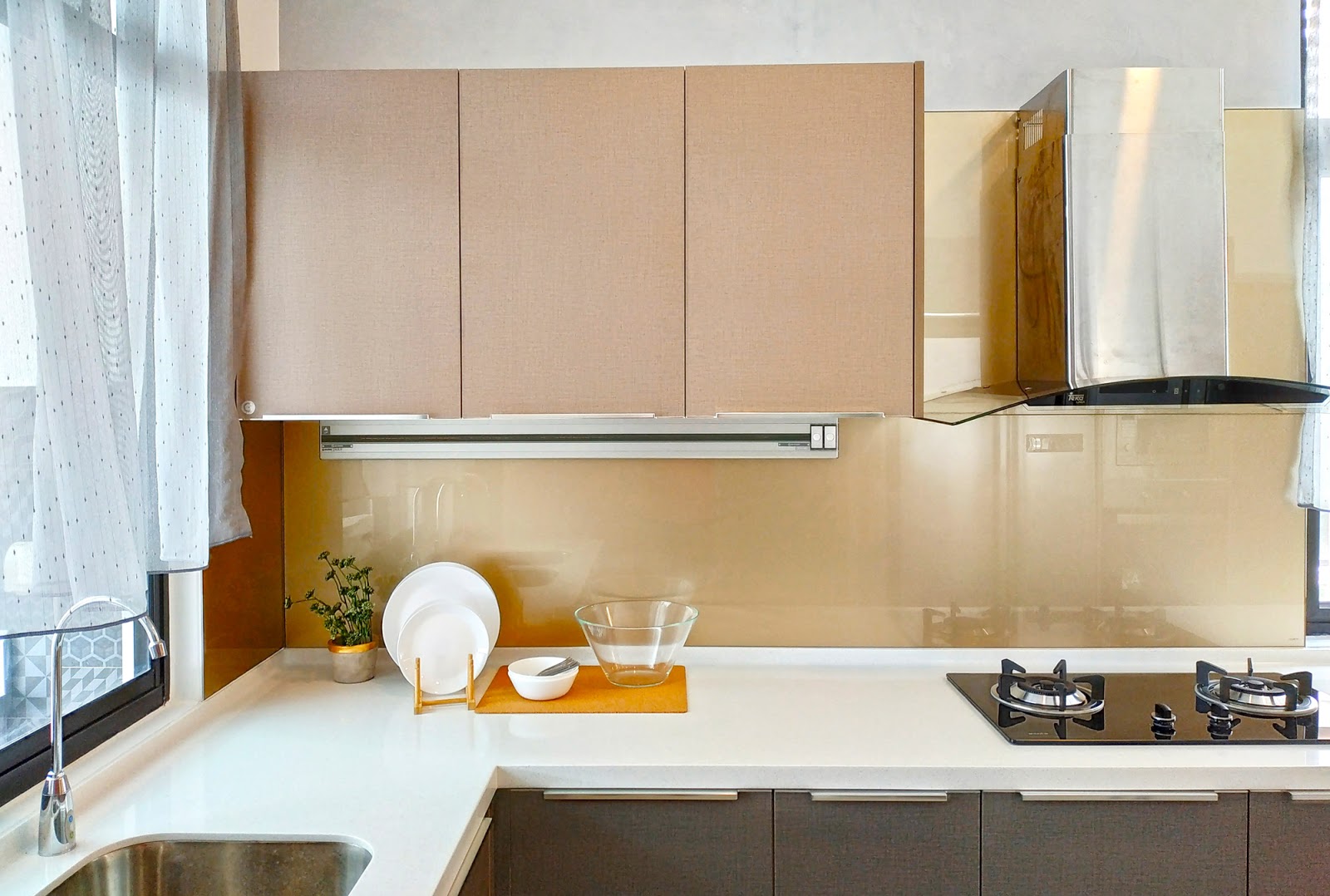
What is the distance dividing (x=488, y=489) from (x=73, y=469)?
1.09 metres

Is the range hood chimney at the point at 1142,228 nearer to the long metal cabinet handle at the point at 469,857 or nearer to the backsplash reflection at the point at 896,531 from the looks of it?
the backsplash reflection at the point at 896,531

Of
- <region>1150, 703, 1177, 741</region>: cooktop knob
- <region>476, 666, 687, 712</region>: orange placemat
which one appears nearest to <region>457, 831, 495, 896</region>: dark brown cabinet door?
<region>476, 666, 687, 712</region>: orange placemat

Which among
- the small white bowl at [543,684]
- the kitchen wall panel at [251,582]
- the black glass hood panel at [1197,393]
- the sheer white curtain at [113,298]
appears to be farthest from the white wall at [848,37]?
the small white bowl at [543,684]

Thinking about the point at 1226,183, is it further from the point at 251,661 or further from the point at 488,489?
the point at 251,661

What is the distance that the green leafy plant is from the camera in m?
2.08

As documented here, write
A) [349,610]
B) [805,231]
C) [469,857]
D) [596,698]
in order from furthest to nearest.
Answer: [349,610]
[596,698]
[805,231]
[469,857]

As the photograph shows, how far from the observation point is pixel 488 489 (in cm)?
219

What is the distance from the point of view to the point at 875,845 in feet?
5.16

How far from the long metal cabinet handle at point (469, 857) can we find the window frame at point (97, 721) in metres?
0.68

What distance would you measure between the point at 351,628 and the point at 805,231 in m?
1.41

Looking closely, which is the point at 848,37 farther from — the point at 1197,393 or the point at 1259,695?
the point at 1259,695

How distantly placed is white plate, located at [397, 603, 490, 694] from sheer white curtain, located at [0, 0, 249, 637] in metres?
0.47

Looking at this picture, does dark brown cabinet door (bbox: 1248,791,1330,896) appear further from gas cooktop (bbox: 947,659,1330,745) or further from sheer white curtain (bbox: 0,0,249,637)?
sheer white curtain (bbox: 0,0,249,637)

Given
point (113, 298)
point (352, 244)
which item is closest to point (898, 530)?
point (352, 244)
